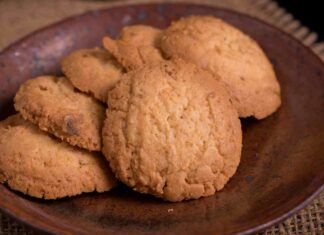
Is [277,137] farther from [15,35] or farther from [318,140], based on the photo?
[15,35]

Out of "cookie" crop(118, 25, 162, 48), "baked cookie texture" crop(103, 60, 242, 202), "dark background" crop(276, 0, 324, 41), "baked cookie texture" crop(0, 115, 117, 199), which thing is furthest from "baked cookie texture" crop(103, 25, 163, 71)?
"dark background" crop(276, 0, 324, 41)

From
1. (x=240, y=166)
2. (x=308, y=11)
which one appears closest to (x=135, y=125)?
(x=240, y=166)

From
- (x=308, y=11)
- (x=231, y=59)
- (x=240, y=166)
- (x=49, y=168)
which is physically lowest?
(x=308, y=11)

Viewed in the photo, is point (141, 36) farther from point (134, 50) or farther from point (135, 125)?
point (135, 125)

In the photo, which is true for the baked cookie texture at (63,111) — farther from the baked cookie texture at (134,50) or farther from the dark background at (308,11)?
the dark background at (308,11)

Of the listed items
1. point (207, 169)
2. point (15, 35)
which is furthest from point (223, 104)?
point (15, 35)

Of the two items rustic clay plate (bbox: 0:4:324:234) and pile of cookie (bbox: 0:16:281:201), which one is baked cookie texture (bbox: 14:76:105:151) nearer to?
pile of cookie (bbox: 0:16:281:201)
